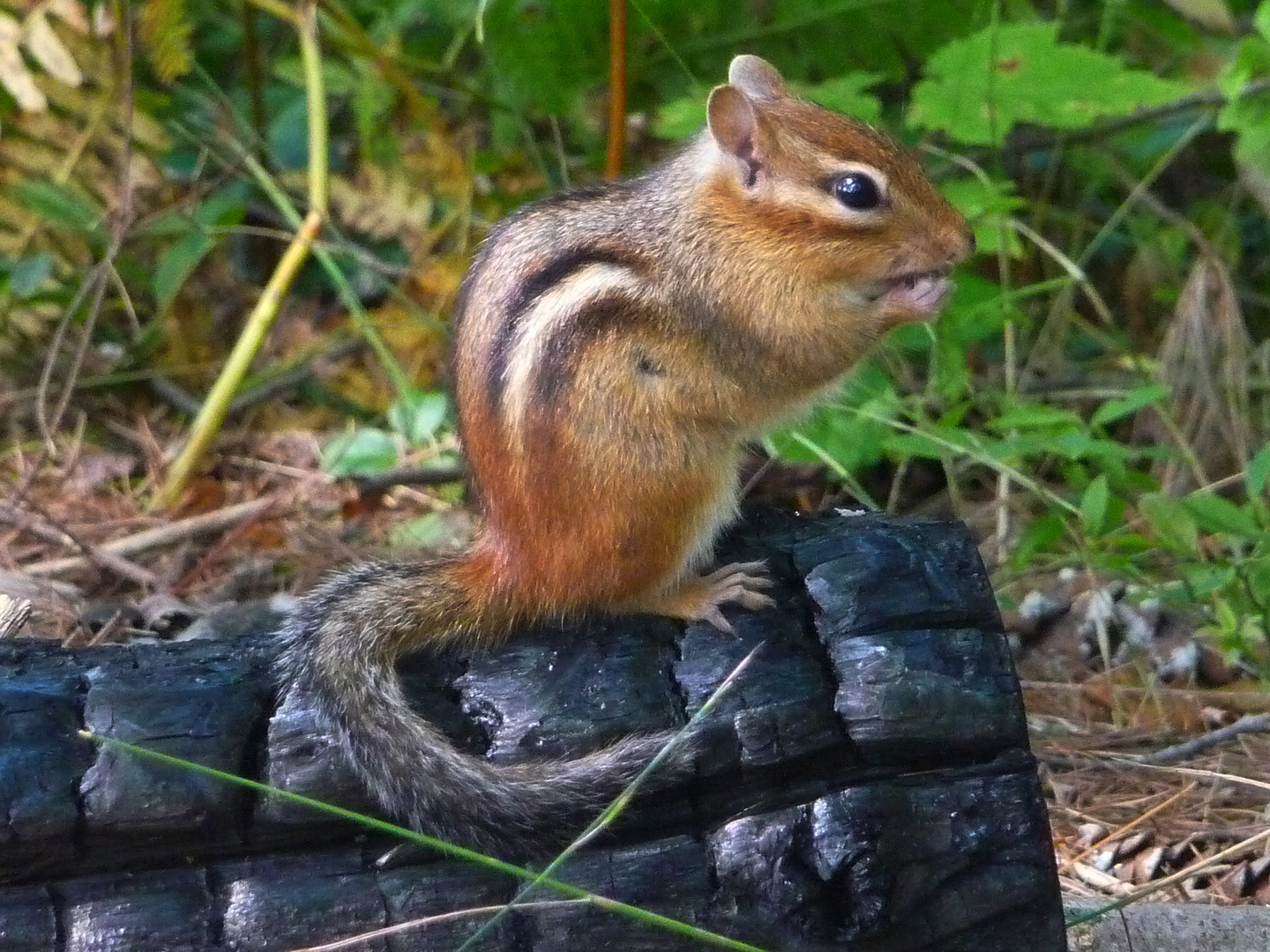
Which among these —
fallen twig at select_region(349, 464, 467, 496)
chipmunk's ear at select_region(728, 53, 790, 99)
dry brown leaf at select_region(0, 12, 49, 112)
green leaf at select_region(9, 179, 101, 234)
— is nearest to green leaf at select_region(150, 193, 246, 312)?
green leaf at select_region(9, 179, 101, 234)

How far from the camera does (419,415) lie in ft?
12.3

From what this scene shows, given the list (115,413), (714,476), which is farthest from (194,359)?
(714,476)

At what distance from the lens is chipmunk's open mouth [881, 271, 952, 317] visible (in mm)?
2514

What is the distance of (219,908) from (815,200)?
1.50 meters

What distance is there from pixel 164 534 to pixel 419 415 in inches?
28.4

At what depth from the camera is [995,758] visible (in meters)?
1.87

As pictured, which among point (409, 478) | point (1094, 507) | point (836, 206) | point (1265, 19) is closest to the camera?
point (836, 206)

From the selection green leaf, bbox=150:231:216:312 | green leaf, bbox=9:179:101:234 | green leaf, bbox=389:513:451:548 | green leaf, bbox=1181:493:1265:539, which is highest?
green leaf, bbox=9:179:101:234

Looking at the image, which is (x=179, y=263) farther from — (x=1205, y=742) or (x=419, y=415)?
→ (x=1205, y=742)

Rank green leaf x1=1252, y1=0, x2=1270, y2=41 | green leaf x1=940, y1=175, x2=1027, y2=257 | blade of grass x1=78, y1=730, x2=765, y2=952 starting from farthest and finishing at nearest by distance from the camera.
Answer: green leaf x1=940, y1=175, x2=1027, y2=257 → green leaf x1=1252, y1=0, x2=1270, y2=41 → blade of grass x1=78, y1=730, x2=765, y2=952

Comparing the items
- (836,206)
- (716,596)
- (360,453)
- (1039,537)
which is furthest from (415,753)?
(360,453)

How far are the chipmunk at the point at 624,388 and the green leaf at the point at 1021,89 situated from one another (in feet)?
2.82

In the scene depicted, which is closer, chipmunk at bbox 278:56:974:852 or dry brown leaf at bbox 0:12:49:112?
chipmunk at bbox 278:56:974:852

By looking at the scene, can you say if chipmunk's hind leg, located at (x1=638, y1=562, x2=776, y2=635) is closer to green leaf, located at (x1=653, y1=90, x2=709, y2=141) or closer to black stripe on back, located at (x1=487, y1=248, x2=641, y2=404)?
black stripe on back, located at (x1=487, y1=248, x2=641, y2=404)
